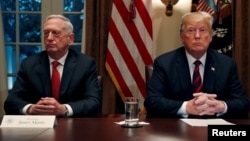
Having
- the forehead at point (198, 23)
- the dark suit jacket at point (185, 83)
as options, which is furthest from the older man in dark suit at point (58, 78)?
the forehead at point (198, 23)

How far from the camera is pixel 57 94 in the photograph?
8.73 ft

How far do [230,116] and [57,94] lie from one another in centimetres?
118

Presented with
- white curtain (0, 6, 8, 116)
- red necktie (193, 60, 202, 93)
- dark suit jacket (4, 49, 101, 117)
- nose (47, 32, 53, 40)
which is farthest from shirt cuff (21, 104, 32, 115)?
white curtain (0, 6, 8, 116)

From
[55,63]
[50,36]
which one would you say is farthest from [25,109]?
[50,36]

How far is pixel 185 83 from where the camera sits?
2.54 meters

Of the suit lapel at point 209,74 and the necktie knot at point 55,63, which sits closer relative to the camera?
the suit lapel at point 209,74

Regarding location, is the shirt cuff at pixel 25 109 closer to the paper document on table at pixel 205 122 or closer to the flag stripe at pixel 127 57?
the paper document on table at pixel 205 122

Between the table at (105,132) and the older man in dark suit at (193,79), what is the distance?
0.45m

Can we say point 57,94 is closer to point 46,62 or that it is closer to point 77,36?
point 46,62

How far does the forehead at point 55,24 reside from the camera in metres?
2.79

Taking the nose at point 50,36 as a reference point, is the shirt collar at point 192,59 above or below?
below

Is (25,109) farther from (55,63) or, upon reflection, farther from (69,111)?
(55,63)

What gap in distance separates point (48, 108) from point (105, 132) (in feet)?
2.13

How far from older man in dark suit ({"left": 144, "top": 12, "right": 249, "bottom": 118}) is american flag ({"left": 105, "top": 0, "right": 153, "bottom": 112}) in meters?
1.21
